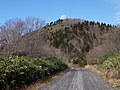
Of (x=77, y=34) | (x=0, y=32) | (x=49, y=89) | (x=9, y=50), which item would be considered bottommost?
(x=49, y=89)

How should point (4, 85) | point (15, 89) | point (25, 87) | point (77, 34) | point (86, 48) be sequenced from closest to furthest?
point (4, 85)
point (15, 89)
point (25, 87)
point (86, 48)
point (77, 34)

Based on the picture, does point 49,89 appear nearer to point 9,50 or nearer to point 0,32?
point 9,50

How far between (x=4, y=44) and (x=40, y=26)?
40.9 ft

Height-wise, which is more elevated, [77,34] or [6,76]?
[77,34]

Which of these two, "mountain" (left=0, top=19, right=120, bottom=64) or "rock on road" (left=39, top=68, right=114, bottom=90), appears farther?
"mountain" (left=0, top=19, right=120, bottom=64)

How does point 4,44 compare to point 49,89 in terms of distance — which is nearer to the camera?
point 49,89

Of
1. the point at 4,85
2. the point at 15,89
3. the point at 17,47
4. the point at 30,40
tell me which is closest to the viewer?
the point at 4,85

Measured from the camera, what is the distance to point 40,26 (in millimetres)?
72812

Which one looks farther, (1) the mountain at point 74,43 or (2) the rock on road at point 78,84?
(1) the mountain at point 74,43

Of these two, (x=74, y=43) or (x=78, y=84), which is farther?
(x=74, y=43)

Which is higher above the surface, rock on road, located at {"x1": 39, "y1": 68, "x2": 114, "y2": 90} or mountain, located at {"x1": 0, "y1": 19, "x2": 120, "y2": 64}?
mountain, located at {"x1": 0, "y1": 19, "x2": 120, "y2": 64}

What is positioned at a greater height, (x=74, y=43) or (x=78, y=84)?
(x=74, y=43)

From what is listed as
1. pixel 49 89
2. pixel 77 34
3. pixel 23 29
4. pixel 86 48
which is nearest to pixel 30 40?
pixel 23 29

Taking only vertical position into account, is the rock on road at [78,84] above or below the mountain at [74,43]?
below
